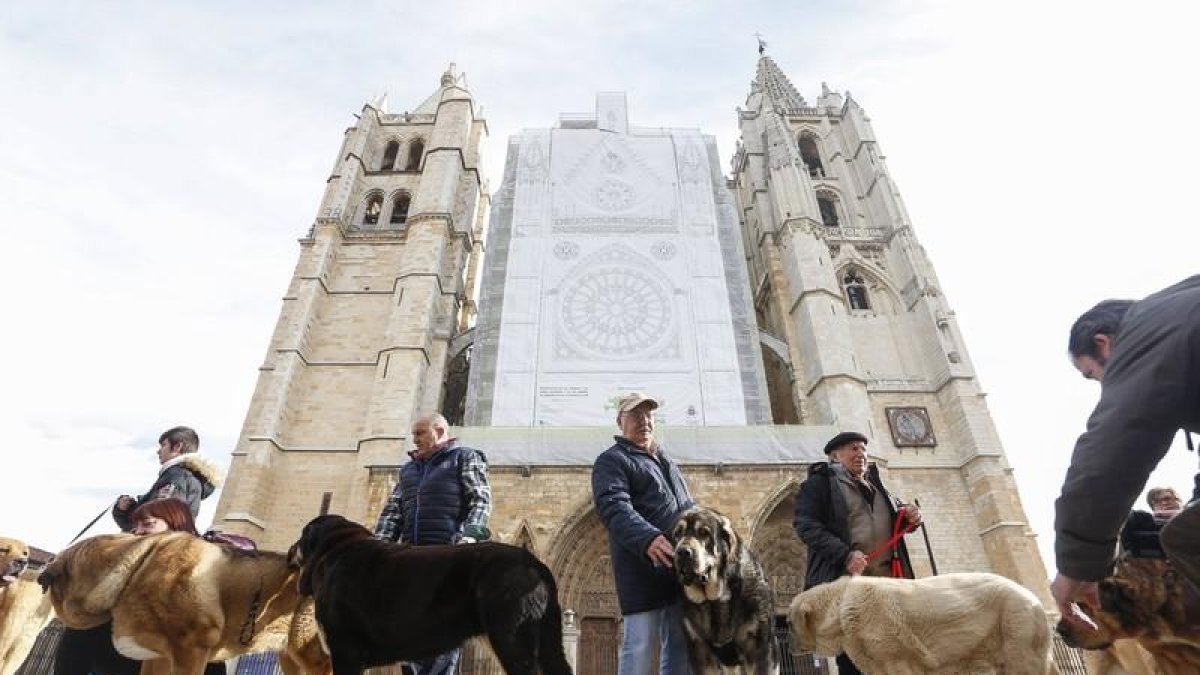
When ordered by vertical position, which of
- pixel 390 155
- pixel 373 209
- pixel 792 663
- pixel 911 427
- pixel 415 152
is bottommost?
pixel 792 663

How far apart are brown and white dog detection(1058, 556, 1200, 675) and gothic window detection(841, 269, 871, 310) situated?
53.2 feet

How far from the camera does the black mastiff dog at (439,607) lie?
197 cm

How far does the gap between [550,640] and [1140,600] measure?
1.74 meters

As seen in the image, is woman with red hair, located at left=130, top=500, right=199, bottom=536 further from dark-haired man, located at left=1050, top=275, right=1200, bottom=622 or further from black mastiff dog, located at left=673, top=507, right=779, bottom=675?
dark-haired man, located at left=1050, top=275, right=1200, bottom=622

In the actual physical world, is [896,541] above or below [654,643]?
above

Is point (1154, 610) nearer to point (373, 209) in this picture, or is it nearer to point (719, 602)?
point (719, 602)

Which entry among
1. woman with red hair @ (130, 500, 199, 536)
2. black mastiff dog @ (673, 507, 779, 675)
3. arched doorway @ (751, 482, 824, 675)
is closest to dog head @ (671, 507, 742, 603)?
black mastiff dog @ (673, 507, 779, 675)

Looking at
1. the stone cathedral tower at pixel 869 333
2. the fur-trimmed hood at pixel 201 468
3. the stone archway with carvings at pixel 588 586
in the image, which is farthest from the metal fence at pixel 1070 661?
the fur-trimmed hood at pixel 201 468

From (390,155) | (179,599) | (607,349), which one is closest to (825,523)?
(179,599)

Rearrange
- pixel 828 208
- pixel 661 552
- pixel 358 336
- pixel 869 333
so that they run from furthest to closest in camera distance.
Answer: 1. pixel 828 208
2. pixel 869 333
3. pixel 358 336
4. pixel 661 552

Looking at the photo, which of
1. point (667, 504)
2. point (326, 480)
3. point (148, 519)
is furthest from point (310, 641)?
point (326, 480)

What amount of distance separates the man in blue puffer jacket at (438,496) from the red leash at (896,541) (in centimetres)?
199

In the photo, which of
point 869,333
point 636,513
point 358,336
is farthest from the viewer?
point 869,333

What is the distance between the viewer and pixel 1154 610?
5.28ft
